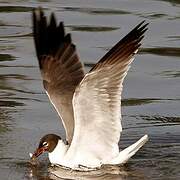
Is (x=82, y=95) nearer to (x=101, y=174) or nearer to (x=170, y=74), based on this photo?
(x=101, y=174)

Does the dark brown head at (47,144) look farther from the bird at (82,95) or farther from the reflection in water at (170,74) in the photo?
the reflection in water at (170,74)

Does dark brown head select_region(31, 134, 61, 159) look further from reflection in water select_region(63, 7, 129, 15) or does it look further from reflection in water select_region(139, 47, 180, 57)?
reflection in water select_region(63, 7, 129, 15)

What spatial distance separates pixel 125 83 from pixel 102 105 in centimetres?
355

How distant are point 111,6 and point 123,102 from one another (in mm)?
5044

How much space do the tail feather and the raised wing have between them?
526mm

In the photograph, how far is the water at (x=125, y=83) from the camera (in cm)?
1089

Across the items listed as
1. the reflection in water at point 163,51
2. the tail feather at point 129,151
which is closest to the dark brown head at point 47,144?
the tail feather at point 129,151

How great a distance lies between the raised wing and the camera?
34.2 feet

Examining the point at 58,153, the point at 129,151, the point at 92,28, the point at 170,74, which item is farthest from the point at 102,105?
the point at 92,28

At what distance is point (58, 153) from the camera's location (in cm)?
1090

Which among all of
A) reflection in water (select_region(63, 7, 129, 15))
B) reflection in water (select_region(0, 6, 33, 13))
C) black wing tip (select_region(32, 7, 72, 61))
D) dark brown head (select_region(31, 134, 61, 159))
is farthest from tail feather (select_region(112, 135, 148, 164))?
reflection in water (select_region(0, 6, 33, 13))

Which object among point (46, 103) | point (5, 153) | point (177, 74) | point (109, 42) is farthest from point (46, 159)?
point (109, 42)

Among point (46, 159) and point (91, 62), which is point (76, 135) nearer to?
point (46, 159)

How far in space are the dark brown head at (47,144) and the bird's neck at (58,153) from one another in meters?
0.04
